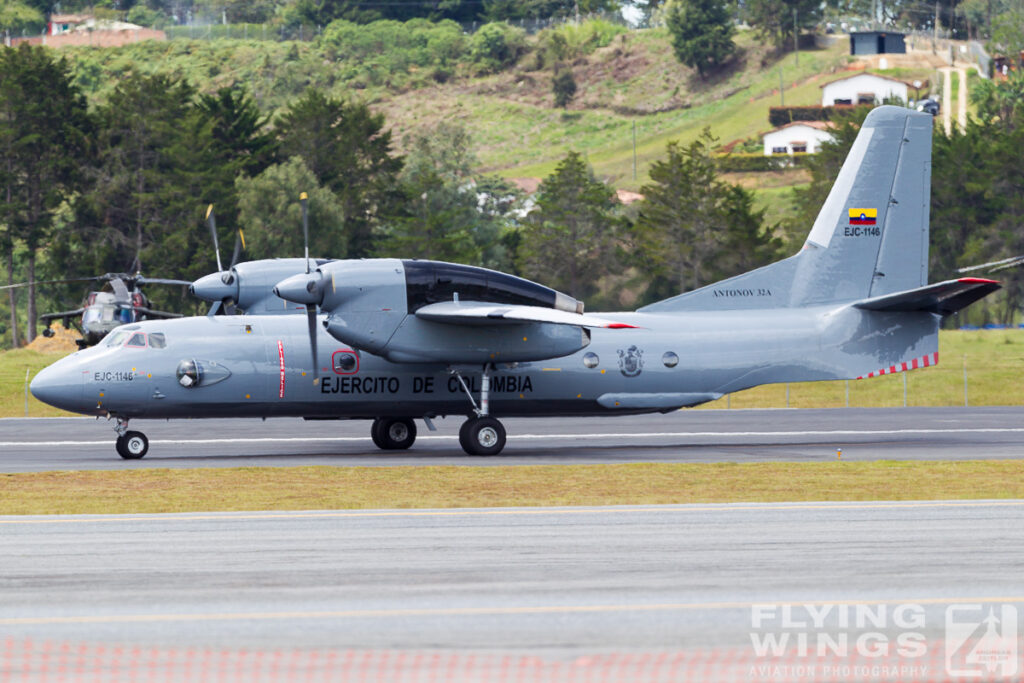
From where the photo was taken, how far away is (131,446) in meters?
27.2

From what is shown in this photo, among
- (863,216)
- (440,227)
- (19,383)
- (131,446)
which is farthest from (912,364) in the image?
(440,227)

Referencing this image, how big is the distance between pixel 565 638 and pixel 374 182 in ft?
279

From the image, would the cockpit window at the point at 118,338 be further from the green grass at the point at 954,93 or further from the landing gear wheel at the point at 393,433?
the green grass at the point at 954,93

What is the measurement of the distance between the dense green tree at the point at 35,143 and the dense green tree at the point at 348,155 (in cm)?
1513

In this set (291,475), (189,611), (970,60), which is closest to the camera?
(189,611)

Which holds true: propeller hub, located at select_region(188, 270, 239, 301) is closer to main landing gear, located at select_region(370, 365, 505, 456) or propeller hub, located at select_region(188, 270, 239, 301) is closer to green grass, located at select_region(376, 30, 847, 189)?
main landing gear, located at select_region(370, 365, 505, 456)

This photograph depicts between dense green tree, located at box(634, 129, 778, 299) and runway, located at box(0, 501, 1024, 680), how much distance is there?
207 ft

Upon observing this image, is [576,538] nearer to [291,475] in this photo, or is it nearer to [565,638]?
[565,638]

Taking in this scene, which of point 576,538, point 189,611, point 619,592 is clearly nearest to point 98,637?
point 189,611

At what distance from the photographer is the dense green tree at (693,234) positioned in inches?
3162

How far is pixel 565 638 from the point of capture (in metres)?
10.1

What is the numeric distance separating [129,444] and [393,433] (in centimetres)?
641

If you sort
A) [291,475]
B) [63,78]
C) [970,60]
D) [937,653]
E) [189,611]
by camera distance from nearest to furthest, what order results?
[937,653] → [189,611] → [291,475] → [63,78] → [970,60]

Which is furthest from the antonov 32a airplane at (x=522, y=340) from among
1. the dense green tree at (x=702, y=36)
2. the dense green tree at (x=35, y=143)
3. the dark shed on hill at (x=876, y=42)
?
the dense green tree at (x=702, y=36)
